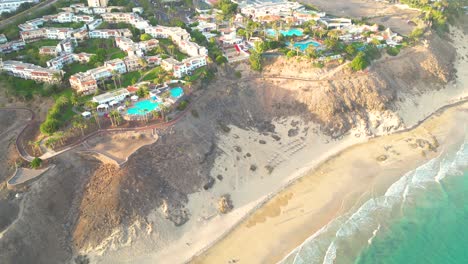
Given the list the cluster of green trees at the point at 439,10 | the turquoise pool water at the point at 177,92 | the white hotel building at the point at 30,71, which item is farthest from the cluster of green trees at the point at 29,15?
the cluster of green trees at the point at 439,10

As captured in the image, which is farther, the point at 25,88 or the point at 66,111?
the point at 25,88

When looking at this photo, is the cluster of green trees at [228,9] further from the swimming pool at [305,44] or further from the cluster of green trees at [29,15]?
the cluster of green trees at [29,15]

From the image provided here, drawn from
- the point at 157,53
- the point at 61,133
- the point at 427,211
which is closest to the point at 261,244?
the point at 427,211

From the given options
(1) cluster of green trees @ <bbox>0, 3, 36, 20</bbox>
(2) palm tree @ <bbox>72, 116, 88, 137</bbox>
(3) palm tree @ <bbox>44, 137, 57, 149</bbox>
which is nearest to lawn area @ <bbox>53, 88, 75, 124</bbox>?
(2) palm tree @ <bbox>72, 116, 88, 137</bbox>

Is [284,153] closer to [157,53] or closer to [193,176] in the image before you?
[193,176]

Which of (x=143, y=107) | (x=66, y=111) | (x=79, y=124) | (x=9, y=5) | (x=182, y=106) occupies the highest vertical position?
(x=9, y=5)

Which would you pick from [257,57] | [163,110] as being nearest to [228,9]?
[257,57]

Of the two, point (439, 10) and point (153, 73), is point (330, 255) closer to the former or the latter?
point (153, 73)
